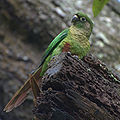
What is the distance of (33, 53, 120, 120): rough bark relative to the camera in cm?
169

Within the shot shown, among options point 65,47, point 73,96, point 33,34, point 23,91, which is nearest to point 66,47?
point 65,47

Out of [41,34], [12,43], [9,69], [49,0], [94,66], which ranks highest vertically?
[49,0]

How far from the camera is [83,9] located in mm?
5992

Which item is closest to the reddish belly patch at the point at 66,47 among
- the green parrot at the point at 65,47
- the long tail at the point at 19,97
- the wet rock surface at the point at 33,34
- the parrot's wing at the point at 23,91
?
the green parrot at the point at 65,47

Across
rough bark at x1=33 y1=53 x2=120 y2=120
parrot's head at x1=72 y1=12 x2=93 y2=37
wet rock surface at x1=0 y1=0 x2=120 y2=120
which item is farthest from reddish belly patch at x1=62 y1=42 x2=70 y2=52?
wet rock surface at x1=0 y1=0 x2=120 y2=120

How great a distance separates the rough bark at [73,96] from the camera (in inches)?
66.7

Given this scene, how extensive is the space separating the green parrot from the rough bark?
68 centimetres

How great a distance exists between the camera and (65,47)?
8.92 ft

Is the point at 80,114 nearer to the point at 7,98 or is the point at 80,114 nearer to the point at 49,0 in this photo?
the point at 7,98

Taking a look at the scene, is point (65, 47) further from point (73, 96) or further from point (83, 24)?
point (73, 96)

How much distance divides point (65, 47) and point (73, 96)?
1.10 metres

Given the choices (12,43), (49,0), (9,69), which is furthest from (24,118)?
(49,0)

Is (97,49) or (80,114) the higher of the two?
(97,49)

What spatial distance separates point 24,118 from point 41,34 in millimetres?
1894
